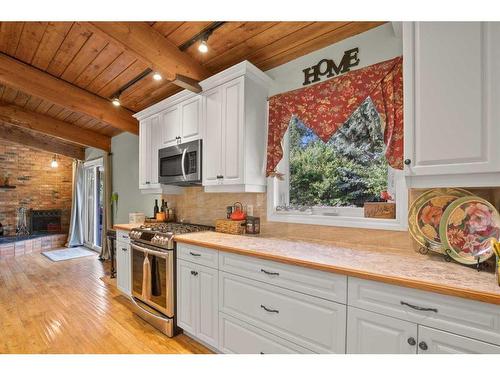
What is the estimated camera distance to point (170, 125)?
113 inches

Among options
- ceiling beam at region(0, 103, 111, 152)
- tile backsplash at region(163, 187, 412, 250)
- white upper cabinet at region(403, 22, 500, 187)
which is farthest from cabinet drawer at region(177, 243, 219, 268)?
ceiling beam at region(0, 103, 111, 152)

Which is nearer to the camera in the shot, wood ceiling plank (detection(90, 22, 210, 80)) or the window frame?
the window frame

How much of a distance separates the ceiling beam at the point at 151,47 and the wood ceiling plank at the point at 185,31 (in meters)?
0.06

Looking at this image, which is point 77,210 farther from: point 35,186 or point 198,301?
point 198,301

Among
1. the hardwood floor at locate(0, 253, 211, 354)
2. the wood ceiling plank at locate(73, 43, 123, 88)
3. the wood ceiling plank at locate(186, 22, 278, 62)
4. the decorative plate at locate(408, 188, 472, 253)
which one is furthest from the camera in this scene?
the wood ceiling plank at locate(73, 43, 123, 88)

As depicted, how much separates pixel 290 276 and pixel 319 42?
1.78 metres

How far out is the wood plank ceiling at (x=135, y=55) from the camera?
194 centimetres

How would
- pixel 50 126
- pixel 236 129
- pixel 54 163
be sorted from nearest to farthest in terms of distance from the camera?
pixel 236 129
pixel 50 126
pixel 54 163

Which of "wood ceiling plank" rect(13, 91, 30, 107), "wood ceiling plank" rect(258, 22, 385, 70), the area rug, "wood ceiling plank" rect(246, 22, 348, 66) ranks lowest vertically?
the area rug

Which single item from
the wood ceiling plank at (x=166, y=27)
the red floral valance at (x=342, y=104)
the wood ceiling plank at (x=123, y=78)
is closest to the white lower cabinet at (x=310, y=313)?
the red floral valance at (x=342, y=104)

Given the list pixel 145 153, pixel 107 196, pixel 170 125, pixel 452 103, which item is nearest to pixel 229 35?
pixel 170 125

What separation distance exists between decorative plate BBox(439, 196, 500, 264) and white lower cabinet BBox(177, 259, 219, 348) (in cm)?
152

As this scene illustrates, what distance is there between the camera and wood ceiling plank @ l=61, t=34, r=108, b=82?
7.89ft

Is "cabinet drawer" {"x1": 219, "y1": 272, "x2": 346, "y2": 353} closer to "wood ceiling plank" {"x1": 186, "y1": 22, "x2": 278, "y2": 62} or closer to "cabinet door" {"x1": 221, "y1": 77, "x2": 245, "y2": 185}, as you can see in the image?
"cabinet door" {"x1": 221, "y1": 77, "x2": 245, "y2": 185}
